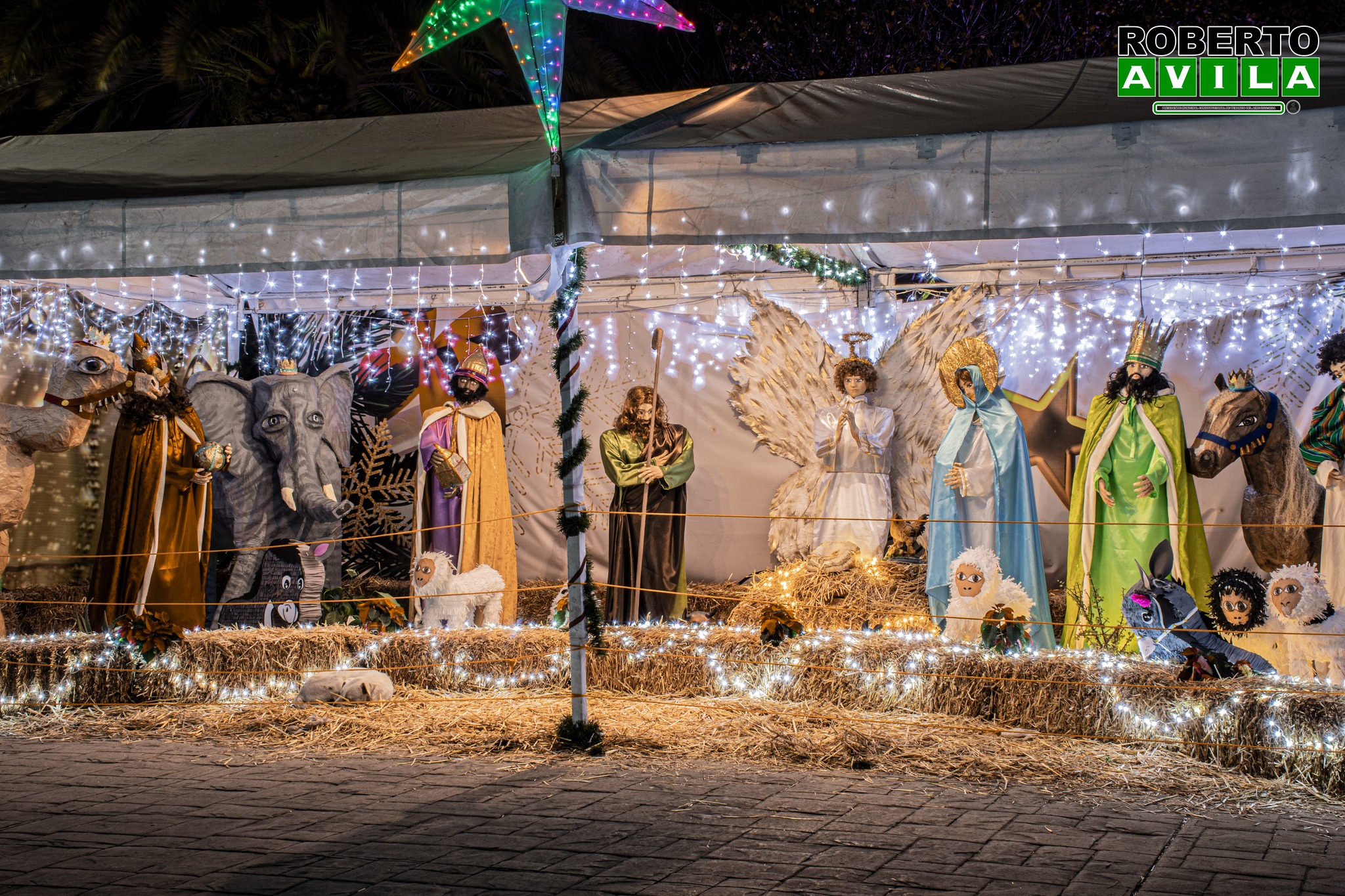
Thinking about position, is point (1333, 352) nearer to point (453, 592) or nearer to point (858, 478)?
point (858, 478)

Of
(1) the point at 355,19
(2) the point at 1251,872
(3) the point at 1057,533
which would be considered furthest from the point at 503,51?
(2) the point at 1251,872

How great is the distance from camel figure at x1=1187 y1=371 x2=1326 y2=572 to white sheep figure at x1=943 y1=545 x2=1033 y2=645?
4.60 feet

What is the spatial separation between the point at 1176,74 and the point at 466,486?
215 inches

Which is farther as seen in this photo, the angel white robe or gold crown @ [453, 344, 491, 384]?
gold crown @ [453, 344, 491, 384]

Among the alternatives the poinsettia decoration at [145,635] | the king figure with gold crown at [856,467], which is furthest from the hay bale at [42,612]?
the king figure with gold crown at [856,467]

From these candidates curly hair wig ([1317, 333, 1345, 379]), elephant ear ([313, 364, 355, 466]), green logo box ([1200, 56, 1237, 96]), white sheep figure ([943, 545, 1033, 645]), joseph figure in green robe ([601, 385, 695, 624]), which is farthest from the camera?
elephant ear ([313, 364, 355, 466])

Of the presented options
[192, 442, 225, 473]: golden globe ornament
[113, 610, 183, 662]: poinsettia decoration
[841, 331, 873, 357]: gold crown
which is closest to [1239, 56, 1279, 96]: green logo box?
[841, 331, 873, 357]: gold crown

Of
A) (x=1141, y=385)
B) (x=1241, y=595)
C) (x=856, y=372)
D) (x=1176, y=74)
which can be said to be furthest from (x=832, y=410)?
(x=1176, y=74)

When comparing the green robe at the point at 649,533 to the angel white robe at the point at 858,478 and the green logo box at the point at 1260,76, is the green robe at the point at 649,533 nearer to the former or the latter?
the angel white robe at the point at 858,478

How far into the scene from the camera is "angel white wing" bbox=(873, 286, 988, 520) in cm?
932

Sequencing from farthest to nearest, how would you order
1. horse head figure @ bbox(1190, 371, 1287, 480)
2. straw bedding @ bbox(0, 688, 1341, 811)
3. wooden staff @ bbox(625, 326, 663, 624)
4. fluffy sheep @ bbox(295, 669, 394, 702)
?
wooden staff @ bbox(625, 326, 663, 624) < horse head figure @ bbox(1190, 371, 1287, 480) < fluffy sheep @ bbox(295, 669, 394, 702) < straw bedding @ bbox(0, 688, 1341, 811)

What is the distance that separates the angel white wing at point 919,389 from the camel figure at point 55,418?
5.41m

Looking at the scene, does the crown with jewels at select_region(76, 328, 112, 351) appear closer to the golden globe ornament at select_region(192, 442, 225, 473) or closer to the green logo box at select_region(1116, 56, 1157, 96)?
the golden globe ornament at select_region(192, 442, 225, 473)

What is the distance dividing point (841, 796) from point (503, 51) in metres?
13.5
